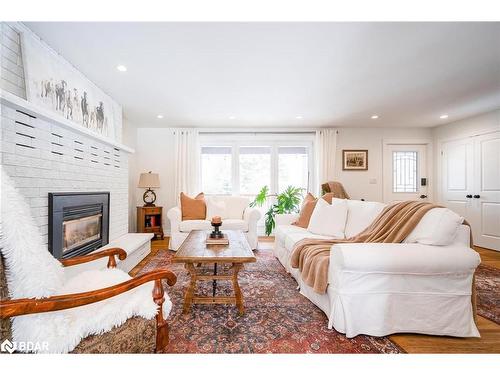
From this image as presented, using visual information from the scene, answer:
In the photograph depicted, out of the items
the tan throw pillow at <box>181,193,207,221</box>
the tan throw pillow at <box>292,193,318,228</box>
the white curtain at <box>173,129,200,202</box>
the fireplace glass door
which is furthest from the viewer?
the white curtain at <box>173,129,200,202</box>

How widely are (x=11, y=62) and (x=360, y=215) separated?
350 centimetres

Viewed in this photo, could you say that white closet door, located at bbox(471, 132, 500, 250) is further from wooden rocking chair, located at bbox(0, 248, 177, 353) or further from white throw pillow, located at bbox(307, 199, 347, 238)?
wooden rocking chair, located at bbox(0, 248, 177, 353)

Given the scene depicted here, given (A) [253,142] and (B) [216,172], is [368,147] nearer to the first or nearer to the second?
(A) [253,142]

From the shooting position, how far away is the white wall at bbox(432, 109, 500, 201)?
3.91 metres

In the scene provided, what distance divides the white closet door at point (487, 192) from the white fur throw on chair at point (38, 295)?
5.42 metres

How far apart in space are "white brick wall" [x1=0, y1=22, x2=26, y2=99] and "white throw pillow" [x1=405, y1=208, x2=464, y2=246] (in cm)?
332

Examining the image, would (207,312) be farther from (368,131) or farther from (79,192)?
(368,131)

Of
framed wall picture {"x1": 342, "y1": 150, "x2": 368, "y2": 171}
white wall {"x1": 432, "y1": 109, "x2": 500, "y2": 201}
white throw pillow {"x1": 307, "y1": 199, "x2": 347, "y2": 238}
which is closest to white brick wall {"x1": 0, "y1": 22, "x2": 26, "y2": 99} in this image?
white throw pillow {"x1": 307, "y1": 199, "x2": 347, "y2": 238}

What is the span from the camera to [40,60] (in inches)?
79.2

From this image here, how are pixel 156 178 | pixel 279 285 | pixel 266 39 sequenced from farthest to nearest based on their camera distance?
pixel 156 178 → pixel 279 285 → pixel 266 39

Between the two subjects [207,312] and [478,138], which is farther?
[478,138]

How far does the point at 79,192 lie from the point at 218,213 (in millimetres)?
2129
